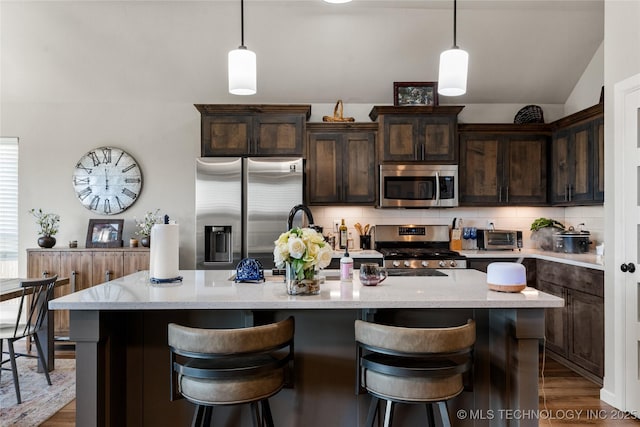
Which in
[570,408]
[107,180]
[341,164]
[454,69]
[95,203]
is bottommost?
[570,408]

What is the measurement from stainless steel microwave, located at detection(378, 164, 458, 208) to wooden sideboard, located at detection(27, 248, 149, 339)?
2.48m

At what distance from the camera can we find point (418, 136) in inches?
174

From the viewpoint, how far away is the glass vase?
200cm

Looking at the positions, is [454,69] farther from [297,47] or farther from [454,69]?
[297,47]

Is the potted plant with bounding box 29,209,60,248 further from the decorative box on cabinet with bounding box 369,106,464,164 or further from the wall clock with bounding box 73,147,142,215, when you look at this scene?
the decorative box on cabinet with bounding box 369,106,464,164

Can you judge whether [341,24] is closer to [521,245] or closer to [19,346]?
[521,245]

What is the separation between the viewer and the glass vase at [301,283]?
1997mm

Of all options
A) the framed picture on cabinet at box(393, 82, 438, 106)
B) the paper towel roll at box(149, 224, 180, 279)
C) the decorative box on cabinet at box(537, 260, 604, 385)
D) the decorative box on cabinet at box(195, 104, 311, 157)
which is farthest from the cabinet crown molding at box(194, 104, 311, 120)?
the decorative box on cabinet at box(537, 260, 604, 385)

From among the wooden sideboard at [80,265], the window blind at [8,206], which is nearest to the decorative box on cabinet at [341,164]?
the wooden sideboard at [80,265]

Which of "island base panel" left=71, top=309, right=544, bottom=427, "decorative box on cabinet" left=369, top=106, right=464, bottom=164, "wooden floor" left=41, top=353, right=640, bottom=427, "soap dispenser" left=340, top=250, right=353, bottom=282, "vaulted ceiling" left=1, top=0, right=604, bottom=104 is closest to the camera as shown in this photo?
"island base panel" left=71, top=309, right=544, bottom=427

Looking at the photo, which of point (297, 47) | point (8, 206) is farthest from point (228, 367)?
point (8, 206)

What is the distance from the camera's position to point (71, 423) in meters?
2.72

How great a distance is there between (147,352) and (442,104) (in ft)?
12.7

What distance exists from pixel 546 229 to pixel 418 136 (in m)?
1.66
